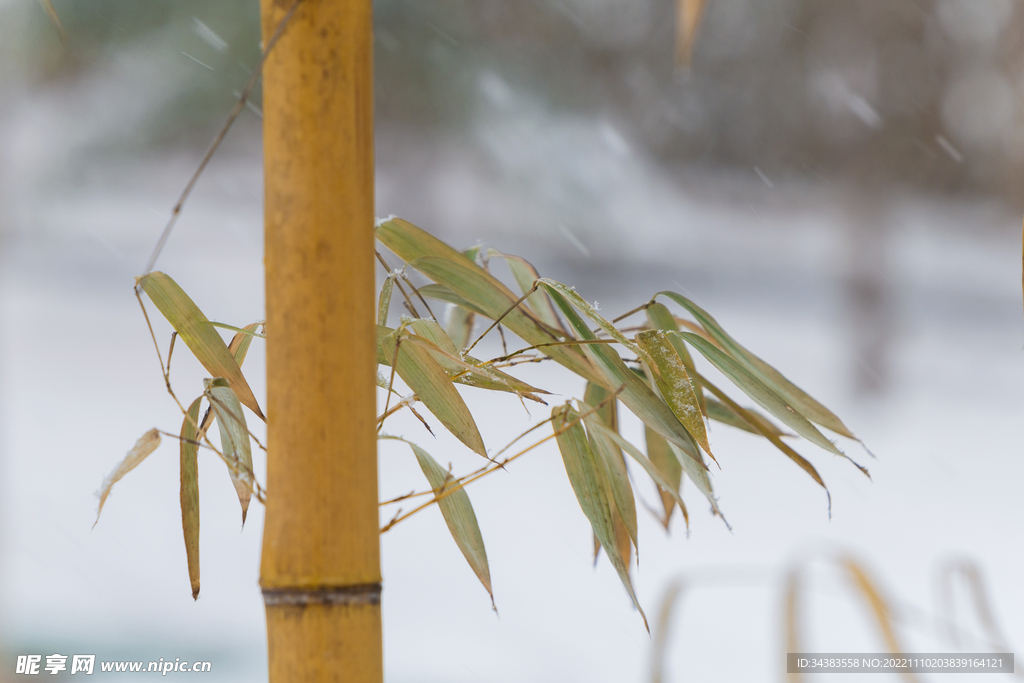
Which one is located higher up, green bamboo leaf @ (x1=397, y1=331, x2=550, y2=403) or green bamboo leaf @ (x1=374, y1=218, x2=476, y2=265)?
green bamboo leaf @ (x1=374, y1=218, x2=476, y2=265)

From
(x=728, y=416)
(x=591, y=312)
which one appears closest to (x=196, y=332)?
(x=591, y=312)

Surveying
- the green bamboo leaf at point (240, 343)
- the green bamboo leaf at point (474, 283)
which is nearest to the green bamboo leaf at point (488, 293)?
the green bamboo leaf at point (474, 283)

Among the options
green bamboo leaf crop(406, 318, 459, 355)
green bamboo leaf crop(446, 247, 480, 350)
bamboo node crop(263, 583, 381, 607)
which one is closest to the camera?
bamboo node crop(263, 583, 381, 607)

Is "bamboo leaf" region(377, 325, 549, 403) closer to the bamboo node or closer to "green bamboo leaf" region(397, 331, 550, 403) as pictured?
"green bamboo leaf" region(397, 331, 550, 403)

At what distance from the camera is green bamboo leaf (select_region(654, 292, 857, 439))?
0.33m

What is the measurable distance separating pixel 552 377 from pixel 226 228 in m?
1.16

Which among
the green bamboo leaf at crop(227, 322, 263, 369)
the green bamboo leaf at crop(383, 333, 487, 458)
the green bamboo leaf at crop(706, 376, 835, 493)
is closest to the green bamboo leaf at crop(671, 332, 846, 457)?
the green bamboo leaf at crop(706, 376, 835, 493)

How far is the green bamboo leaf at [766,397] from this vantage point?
12.0 inches

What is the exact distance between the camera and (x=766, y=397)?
306mm

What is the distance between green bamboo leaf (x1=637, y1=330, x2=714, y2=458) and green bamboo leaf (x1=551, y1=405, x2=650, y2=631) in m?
0.04

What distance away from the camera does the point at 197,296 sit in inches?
87.8

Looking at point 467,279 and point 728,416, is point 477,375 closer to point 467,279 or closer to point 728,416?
point 467,279

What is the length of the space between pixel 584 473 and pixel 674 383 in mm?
64

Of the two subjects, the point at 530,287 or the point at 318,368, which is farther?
the point at 530,287
